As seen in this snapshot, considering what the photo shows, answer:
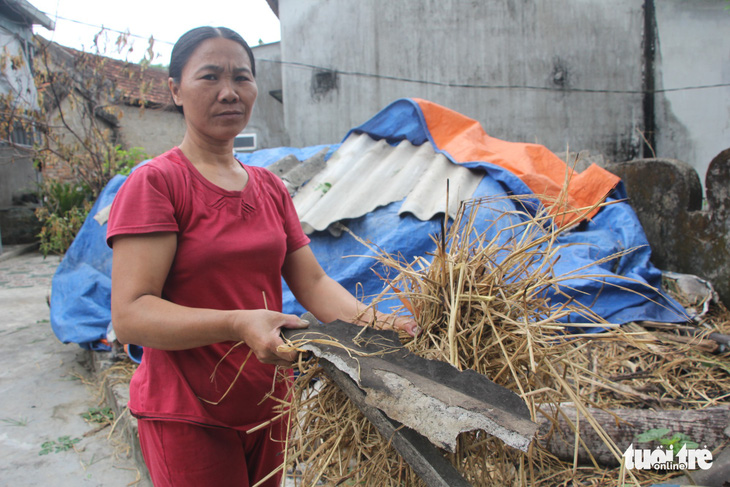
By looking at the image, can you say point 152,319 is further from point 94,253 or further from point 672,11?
point 672,11

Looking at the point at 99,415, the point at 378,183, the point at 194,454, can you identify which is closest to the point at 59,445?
the point at 99,415

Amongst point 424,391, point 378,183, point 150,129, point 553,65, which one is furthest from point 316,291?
point 150,129

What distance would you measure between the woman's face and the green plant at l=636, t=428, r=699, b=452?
2204 millimetres

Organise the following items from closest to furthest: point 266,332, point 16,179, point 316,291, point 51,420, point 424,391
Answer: point 424,391 → point 266,332 → point 316,291 → point 51,420 → point 16,179

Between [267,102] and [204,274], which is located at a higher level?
[267,102]

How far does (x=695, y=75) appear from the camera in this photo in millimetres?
9250

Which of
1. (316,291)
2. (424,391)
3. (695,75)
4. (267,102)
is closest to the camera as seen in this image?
(424,391)

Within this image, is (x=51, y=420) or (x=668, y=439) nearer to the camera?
(x=668, y=439)

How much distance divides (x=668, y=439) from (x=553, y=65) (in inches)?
367

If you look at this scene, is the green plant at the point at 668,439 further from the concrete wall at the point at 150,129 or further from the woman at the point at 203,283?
the concrete wall at the point at 150,129

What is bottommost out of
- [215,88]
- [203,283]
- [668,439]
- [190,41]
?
[668,439]

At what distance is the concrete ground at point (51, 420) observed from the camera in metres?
2.87

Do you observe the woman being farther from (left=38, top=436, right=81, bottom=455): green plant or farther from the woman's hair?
(left=38, top=436, right=81, bottom=455): green plant

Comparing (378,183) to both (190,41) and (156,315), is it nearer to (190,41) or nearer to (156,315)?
(190,41)
